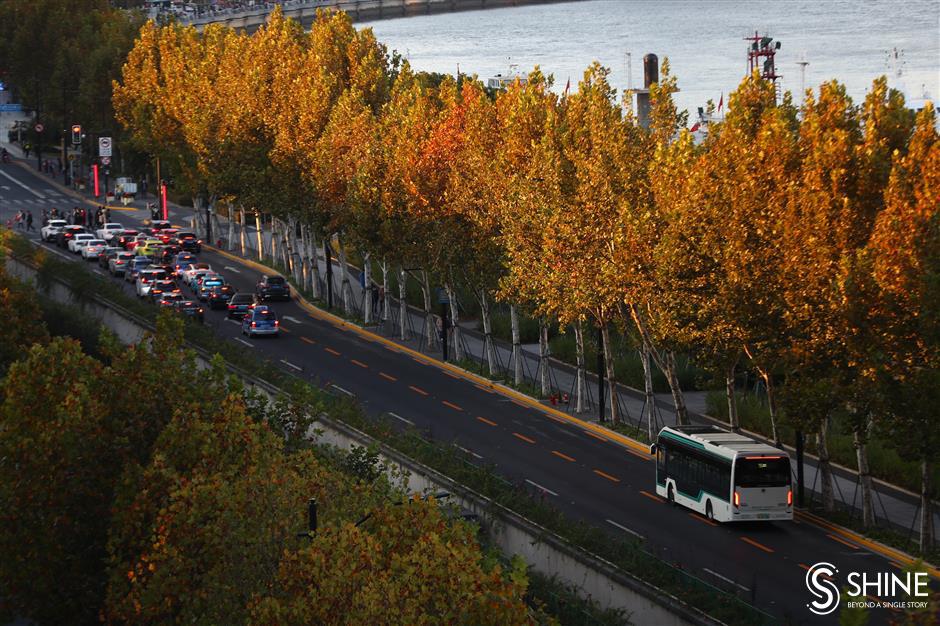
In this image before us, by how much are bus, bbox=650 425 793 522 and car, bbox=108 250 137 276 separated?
55.7 meters

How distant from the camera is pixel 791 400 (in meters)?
42.3

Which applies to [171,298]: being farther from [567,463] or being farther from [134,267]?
[567,463]

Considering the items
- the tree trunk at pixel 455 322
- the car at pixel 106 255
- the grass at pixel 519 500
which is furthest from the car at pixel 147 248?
the grass at pixel 519 500

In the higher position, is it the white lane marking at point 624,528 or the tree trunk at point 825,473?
the tree trunk at point 825,473

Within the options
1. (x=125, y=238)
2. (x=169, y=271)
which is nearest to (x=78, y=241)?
(x=125, y=238)

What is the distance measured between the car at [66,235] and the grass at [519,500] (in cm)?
4686

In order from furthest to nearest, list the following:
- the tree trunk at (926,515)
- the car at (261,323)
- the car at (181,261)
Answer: the car at (181,261) < the car at (261,323) < the tree trunk at (926,515)

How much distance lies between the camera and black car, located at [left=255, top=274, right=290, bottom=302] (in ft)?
283

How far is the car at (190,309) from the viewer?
74.2 meters

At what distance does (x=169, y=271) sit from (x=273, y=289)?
743 cm

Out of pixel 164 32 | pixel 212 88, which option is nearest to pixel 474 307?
pixel 212 88

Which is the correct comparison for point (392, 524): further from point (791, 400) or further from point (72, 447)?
point (791, 400)

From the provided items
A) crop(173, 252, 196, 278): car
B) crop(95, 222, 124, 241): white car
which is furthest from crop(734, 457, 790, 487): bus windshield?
crop(95, 222, 124, 241): white car

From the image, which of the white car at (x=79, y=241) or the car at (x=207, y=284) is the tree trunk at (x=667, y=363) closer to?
the car at (x=207, y=284)
